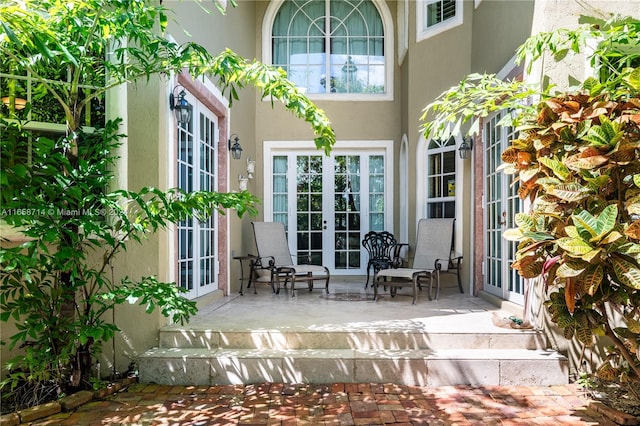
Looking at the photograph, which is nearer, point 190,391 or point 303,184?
point 190,391

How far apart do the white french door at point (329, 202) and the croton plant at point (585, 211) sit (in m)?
5.17

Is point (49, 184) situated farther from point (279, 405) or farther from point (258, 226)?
point (258, 226)

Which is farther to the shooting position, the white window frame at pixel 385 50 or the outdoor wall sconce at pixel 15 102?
the white window frame at pixel 385 50

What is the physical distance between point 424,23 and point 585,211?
5.64m

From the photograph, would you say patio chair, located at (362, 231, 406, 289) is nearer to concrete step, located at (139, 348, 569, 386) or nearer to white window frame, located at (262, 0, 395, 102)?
white window frame, located at (262, 0, 395, 102)

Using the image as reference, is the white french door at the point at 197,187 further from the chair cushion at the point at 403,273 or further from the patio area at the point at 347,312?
the chair cushion at the point at 403,273

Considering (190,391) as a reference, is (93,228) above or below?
above

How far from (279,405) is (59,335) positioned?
149 centimetres

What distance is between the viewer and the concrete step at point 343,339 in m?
3.93

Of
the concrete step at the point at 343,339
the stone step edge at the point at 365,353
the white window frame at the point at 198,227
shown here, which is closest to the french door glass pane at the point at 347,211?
the white window frame at the point at 198,227

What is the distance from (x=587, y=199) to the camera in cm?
279

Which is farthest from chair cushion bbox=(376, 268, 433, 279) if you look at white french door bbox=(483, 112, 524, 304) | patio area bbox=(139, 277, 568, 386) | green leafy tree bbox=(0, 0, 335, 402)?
green leafy tree bbox=(0, 0, 335, 402)

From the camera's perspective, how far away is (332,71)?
852cm

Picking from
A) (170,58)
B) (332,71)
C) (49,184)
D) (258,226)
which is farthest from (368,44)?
(49,184)
